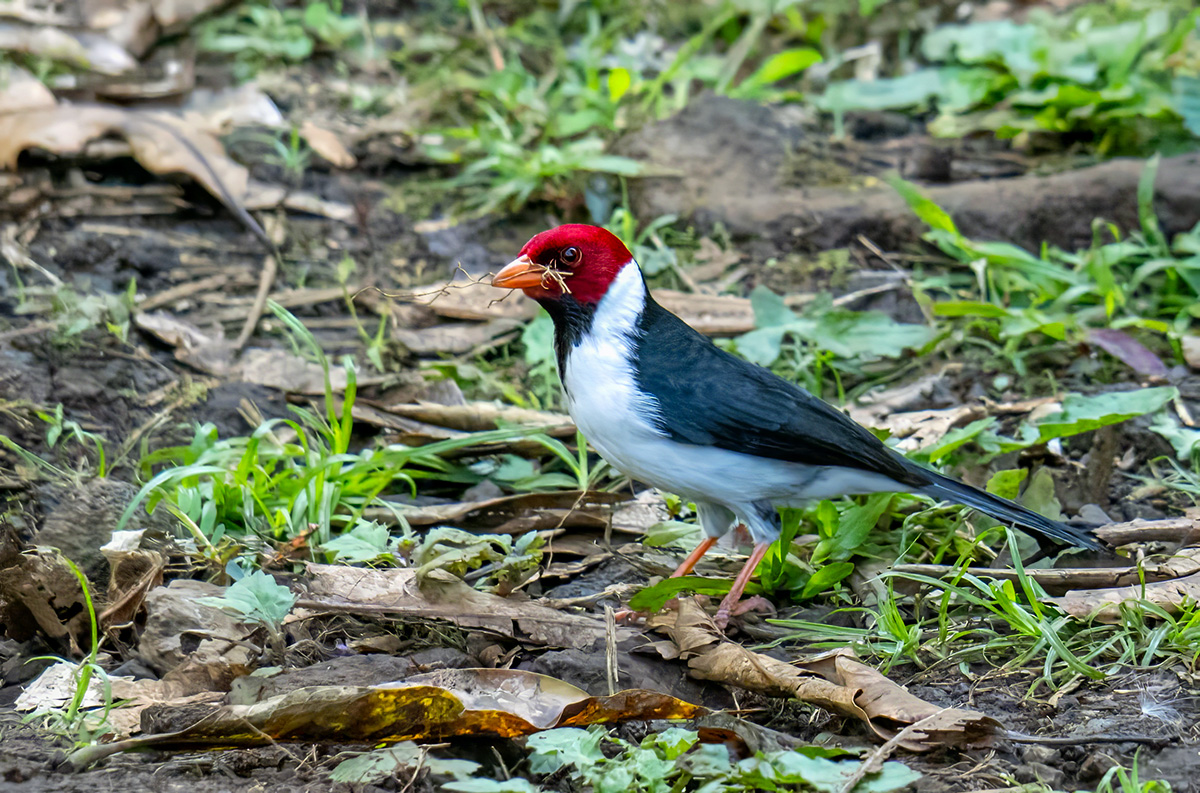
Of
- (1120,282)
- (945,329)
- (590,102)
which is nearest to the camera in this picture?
(945,329)

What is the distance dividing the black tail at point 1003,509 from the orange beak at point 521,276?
1283 mm

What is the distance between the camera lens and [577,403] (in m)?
3.17

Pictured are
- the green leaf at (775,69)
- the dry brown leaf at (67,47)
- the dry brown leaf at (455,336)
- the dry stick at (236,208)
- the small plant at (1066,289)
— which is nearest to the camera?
the small plant at (1066,289)

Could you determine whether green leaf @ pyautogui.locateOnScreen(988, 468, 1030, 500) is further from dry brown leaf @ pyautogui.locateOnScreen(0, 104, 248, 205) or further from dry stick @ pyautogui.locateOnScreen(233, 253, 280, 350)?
dry brown leaf @ pyautogui.locateOnScreen(0, 104, 248, 205)

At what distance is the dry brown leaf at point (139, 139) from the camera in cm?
486

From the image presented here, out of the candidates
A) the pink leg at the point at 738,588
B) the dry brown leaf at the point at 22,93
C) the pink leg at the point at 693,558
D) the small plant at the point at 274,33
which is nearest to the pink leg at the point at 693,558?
the pink leg at the point at 693,558

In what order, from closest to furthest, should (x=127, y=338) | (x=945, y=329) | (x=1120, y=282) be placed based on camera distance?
(x=127, y=338) → (x=945, y=329) → (x=1120, y=282)

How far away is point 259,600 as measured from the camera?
2641 mm

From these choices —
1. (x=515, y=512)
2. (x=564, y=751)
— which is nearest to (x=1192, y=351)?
(x=515, y=512)

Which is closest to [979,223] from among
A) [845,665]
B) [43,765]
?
[845,665]

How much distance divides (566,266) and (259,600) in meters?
1.31

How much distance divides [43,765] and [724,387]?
195 cm

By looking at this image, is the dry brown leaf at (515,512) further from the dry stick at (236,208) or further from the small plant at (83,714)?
the dry stick at (236,208)

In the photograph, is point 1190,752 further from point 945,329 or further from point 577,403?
point 945,329
